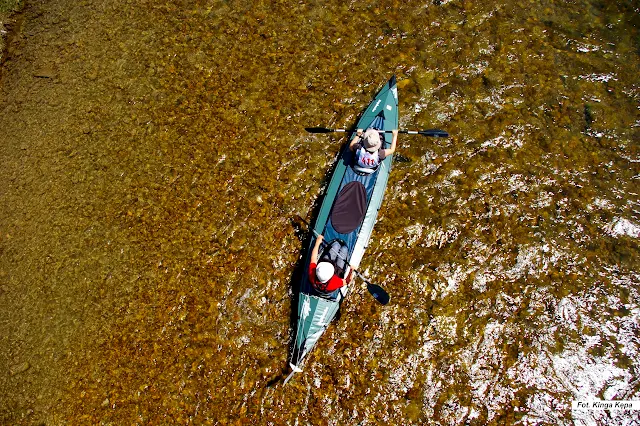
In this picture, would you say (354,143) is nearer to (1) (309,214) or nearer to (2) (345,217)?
(2) (345,217)

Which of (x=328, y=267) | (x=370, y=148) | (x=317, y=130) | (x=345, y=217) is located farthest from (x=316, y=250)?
(x=317, y=130)

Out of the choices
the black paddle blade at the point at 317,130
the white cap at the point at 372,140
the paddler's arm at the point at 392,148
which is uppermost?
the white cap at the point at 372,140

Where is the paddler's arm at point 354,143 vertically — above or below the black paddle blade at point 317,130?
below

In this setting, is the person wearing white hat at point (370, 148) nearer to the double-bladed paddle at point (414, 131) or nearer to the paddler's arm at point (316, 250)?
the double-bladed paddle at point (414, 131)

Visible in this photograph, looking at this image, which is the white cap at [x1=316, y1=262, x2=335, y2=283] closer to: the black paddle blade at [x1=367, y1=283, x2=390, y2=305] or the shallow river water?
the black paddle blade at [x1=367, y1=283, x2=390, y2=305]

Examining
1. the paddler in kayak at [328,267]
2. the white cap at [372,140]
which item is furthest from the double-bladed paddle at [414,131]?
the paddler in kayak at [328,267]

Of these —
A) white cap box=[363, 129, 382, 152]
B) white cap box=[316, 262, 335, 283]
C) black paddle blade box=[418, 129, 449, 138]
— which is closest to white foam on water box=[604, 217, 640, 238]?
black paddle blade box=[418, 129, 449, 138]

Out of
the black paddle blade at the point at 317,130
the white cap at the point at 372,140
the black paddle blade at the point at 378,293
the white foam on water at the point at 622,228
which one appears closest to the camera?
the black paddle blade at the point at 378,293
